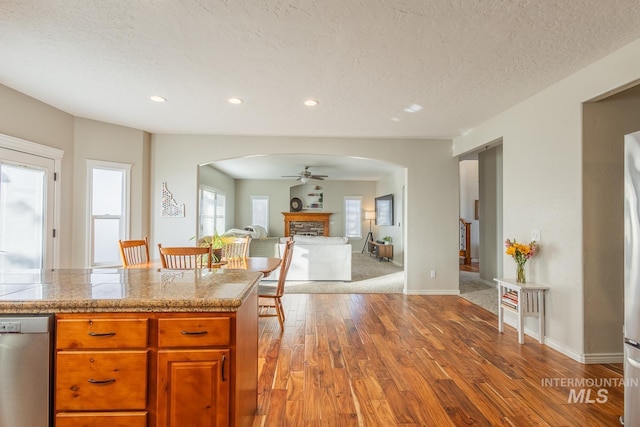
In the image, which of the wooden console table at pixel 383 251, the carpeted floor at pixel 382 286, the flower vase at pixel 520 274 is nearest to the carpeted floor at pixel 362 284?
the carpeted floor at pixel 382 286

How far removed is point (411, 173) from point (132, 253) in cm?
436

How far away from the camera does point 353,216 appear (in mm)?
11219

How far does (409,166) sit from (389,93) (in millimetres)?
2156

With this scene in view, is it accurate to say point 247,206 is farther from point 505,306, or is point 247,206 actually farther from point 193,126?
point 505,306

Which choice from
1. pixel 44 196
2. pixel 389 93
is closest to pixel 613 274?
pixel 389 93

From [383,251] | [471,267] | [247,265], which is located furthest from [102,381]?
[471,267]

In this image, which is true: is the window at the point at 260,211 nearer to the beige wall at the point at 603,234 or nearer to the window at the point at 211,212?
the window at the point at 211,212

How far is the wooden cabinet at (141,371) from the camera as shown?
1352mm

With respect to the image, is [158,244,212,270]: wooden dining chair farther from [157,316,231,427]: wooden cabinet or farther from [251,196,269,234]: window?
[251,196,269,234]: window

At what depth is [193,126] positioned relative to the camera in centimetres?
464

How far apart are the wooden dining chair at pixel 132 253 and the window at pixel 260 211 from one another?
700 centimetres

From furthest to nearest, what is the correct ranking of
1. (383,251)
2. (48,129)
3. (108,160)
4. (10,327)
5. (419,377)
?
(383,251)
(108,160)
(48,129)
(419,377)
(10,327)

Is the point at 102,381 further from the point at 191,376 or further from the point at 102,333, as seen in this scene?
the point at 191,376

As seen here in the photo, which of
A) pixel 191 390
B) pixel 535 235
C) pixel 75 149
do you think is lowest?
pixel 191 390
